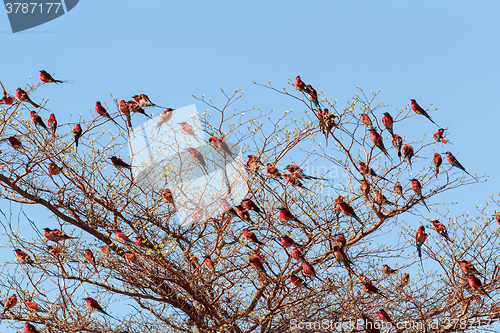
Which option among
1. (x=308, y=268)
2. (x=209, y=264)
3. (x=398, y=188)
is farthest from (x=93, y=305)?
(x=398, y=188)

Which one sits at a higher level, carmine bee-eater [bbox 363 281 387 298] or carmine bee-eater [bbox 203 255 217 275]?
carmine bee-eater [bbox 203 255 217 275]

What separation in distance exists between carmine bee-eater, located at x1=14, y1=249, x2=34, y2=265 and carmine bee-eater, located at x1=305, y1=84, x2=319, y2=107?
5.69 meters

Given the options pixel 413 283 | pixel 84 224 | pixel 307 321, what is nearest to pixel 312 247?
pixel 307 321

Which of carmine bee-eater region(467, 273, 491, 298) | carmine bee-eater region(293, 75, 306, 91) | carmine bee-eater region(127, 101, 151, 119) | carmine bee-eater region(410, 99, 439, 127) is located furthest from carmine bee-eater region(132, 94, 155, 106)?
carmine bee-eater region(467, 273, 491, 298)

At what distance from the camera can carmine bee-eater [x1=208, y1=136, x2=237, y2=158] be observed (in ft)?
24.5

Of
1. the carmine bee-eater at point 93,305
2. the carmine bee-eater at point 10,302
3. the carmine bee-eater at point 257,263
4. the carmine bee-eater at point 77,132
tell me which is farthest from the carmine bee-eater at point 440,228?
the carmine bee-eater at point 10,302

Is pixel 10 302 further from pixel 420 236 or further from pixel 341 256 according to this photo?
pixel 420 236

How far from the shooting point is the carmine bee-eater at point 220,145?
7465 mm

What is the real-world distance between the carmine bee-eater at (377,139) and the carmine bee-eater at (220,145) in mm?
2284

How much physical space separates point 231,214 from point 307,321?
2202 mm

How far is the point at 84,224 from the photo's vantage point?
8.21 meters

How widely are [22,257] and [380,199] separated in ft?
20.8

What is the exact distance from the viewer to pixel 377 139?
7.28 metres

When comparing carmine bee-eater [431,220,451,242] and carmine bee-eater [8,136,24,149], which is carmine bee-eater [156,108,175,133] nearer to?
carmine bee-eater [8,136,24,149]
